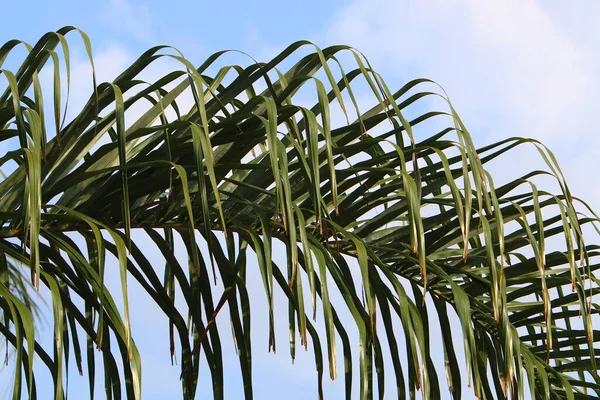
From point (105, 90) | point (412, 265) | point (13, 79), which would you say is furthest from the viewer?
point (412, 265)

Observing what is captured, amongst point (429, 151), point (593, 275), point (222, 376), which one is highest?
point (429, 151)

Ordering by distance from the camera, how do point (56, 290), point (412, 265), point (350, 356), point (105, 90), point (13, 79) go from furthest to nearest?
1. point (412, 265)
2. point (350, 356)
3. point (105, 90)
4. point (13, 79)
5. point (56, 290)

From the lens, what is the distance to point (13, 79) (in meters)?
1.44

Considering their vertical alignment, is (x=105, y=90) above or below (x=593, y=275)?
above

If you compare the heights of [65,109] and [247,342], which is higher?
[65,109]

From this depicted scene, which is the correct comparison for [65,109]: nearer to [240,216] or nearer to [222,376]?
[240,216]

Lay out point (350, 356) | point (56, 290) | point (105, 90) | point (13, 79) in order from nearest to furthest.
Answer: point (56, 290) → point (13, 79) → point (105, 90) → point (350, 356)

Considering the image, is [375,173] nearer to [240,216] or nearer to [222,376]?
[240,216]

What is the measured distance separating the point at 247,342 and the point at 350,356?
7.8 inches

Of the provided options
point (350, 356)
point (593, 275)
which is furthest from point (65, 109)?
point (593, 275)

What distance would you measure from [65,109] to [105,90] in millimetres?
131

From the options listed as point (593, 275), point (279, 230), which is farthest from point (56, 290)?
point (593, 275)

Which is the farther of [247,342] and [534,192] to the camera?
[534,192]

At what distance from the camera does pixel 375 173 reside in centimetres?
175
